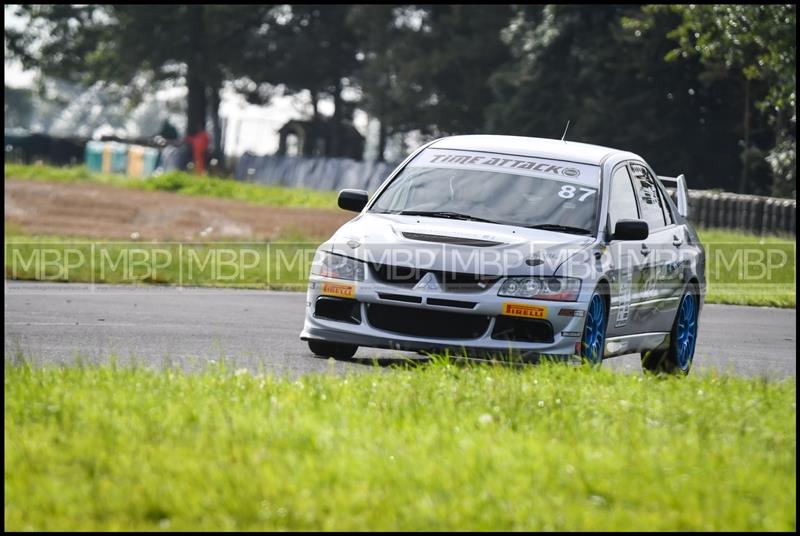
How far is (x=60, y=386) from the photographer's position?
7605 mm

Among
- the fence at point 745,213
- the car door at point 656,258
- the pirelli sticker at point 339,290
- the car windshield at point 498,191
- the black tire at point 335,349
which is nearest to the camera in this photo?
the pirelli sticker at point 339,290

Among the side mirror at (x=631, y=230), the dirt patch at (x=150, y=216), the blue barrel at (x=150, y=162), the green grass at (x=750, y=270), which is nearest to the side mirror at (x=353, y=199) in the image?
the side mirror at (x=631, y=230)

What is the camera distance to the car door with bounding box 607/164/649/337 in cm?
1030

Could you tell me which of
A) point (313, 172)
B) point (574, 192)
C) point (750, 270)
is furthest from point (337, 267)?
point (313, 172)

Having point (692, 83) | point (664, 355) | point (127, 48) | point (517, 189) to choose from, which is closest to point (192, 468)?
point (517, 189)

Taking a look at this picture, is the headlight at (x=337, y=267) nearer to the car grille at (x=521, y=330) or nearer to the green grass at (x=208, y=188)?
the car grille at (x=521, y=330)

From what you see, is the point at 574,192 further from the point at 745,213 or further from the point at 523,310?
the point at 745,213

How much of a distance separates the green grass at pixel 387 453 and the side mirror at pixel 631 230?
2.03 m

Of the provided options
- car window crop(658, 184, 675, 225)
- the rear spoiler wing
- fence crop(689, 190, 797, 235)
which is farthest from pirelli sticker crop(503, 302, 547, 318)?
fence crop(689, 190, 797, 235)

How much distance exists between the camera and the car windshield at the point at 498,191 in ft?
34.1

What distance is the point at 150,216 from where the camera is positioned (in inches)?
1224

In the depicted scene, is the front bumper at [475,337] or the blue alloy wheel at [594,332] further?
the blue alloy wheel at [594,332]

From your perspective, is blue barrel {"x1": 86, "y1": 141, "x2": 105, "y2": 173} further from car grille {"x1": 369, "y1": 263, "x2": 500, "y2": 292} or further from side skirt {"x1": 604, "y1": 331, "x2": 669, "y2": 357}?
car grille {"x1": 369, "y1": 263, "x2": 500, "y2": 292}

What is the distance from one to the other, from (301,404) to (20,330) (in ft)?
17.8
